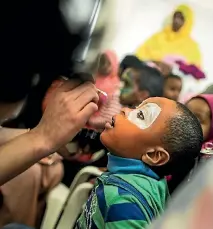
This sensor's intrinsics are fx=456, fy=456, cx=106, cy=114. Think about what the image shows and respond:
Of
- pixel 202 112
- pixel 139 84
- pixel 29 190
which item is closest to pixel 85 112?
pixel 202 112

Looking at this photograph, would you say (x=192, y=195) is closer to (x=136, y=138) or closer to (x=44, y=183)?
(x=136, y=138)

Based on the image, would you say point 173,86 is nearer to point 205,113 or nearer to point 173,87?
point 173,87

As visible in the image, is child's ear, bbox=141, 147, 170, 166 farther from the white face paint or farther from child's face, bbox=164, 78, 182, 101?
child's face, bbox=164, 78, 182, 101

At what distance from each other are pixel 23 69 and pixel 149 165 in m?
0.26

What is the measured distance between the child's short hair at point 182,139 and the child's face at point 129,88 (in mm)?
480

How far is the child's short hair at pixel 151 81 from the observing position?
1042 millimetres

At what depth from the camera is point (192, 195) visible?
0.21 metres

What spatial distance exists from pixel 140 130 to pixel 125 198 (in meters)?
0.09

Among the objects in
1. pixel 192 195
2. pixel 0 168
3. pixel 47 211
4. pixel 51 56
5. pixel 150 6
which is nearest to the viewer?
pixel 192 195

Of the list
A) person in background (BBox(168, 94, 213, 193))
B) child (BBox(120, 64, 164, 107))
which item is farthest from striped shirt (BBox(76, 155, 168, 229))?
child (BBox(120, 64, 164, 107))

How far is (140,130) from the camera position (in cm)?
54

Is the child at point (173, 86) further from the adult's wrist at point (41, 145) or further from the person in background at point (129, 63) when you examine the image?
the adult's wrist at point (41, 145)

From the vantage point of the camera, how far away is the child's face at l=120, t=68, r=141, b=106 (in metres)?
1.06

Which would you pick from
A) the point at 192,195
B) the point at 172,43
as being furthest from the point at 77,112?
the point at 172,43
